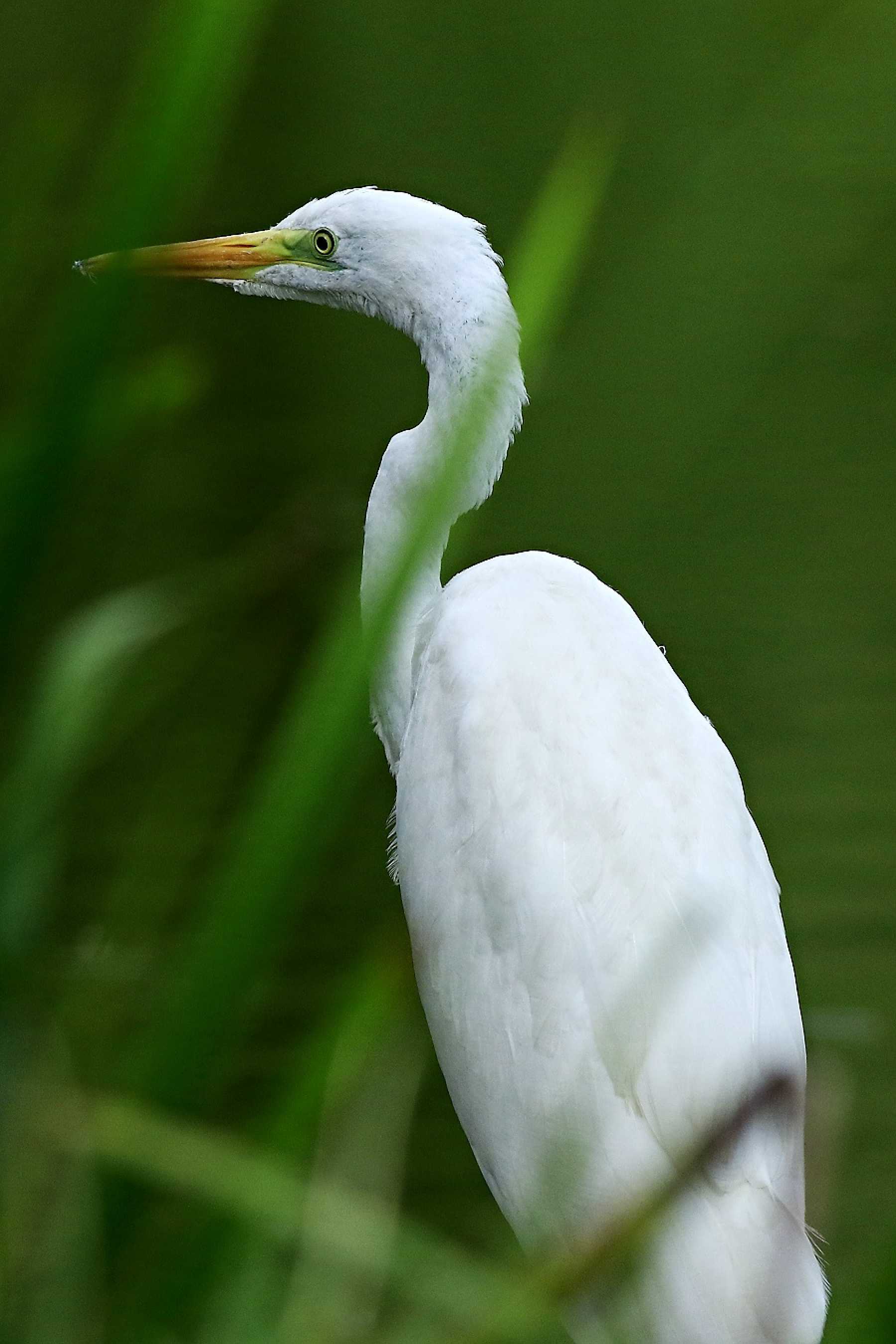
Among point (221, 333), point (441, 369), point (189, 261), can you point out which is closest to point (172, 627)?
point (441, 369)

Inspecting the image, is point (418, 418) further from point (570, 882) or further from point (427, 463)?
point (570, 882)

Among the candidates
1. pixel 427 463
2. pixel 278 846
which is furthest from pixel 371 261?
pixel 278 846

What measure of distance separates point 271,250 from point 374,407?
14.7 feet

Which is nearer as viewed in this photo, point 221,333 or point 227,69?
point 227,69

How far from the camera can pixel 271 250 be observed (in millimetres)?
2555

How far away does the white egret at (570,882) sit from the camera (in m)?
1.57

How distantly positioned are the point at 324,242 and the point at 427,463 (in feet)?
1.84

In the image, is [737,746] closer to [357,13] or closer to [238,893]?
[238,893]

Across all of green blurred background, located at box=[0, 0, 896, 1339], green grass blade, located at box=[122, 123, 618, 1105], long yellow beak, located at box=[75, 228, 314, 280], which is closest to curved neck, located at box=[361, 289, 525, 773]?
green blurred background, located at box=[0, 0, 896, 1339]

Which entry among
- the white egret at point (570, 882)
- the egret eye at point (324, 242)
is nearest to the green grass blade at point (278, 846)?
the white egret at point (570, 882)

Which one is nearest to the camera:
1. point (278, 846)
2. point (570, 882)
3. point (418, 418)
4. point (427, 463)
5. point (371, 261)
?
point (278, 846)

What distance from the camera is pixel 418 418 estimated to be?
654 cm

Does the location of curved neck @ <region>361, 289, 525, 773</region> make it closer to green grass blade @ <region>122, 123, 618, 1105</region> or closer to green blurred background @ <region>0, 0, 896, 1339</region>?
green blurred background @ <region>0, 0, 896, 1339</region>

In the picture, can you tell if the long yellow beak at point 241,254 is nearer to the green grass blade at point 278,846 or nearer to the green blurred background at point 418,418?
the green blurred background at point 418,418
